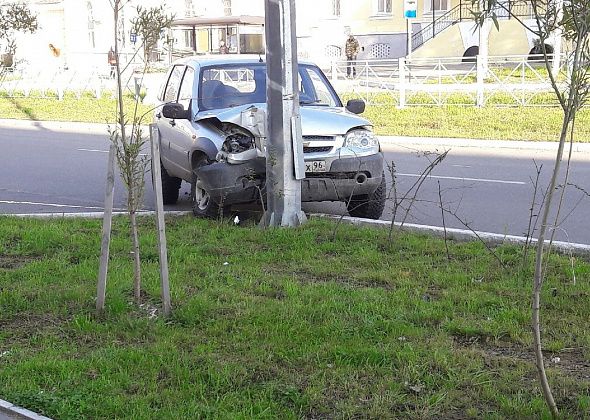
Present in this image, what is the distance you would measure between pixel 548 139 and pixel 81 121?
12.4 metres

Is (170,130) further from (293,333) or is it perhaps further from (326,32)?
(326,32)

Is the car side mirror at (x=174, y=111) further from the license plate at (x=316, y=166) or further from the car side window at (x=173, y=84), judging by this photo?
the license plate at (x=316, y=166)

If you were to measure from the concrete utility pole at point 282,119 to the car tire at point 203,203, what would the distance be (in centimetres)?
80

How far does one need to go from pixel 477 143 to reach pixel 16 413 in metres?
14.1

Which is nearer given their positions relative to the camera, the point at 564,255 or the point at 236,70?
the point at 564,255

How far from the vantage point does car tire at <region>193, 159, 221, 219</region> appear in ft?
30.4

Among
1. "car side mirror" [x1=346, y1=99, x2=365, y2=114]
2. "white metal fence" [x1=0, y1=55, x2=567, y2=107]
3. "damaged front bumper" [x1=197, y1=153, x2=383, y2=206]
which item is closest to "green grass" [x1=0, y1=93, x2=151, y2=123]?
"white metal fence" [x1=0, y1=55, x2=567, y2=107]

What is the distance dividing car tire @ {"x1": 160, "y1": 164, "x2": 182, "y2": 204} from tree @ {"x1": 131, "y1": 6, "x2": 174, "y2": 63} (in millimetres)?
4834

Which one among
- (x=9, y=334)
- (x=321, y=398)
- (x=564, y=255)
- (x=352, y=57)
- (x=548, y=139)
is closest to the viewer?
(x=321, y=398)

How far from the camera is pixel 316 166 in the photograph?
9164mm

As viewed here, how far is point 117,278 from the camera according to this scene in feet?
22.2

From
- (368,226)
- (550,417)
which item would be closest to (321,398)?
(550,417)

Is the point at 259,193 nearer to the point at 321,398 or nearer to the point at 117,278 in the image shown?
the point at 117,278

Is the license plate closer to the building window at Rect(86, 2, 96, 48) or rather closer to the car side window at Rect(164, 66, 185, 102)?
the car side window at Rect(164, 66, 185, 102)
